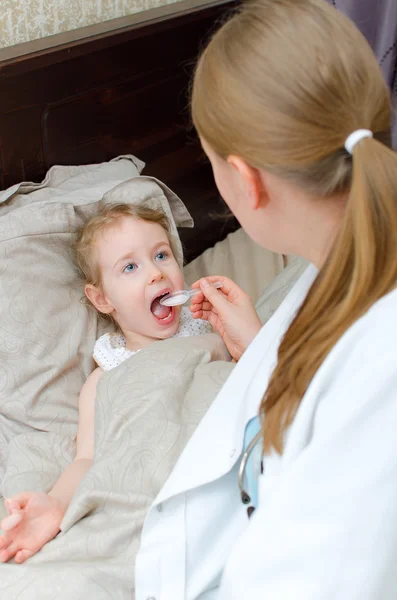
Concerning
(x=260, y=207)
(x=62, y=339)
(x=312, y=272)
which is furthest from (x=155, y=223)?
(x=260, y=207)

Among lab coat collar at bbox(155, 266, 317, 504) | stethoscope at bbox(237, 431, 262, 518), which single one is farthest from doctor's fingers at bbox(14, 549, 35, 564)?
stethoscope at bbox(237, 431, 262, 518)

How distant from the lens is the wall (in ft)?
5.59

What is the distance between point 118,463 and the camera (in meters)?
1.25

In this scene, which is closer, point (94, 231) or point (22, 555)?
point (22, 555)

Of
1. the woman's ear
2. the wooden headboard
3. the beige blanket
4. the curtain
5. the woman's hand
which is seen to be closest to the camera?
the woman's ear

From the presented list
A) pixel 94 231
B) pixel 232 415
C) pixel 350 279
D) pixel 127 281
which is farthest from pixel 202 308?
pixel 350 279

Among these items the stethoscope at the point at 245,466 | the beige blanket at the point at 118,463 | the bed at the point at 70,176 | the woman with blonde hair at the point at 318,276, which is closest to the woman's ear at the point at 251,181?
the woman with blonde hair at the point at 318,276

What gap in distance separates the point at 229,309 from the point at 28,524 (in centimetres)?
54

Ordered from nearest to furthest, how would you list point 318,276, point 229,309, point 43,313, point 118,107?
point 318,276 < point 229,309 < point 43,313 < point 118,107

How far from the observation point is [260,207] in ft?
2.93

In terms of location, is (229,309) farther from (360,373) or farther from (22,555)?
(360,373)

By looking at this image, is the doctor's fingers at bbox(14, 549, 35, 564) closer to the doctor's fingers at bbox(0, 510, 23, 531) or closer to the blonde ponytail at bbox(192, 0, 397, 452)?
the doctor's fingers at bbox(0, 510, 23, 531)

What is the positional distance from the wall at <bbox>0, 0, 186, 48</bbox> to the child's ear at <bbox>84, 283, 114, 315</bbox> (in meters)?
0.62

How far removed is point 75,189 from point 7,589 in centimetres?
91
